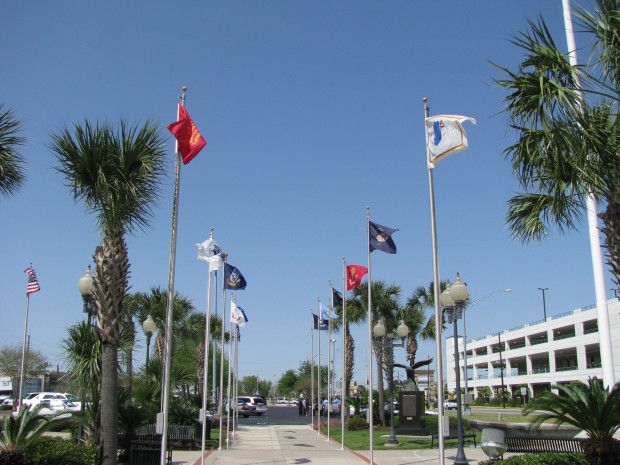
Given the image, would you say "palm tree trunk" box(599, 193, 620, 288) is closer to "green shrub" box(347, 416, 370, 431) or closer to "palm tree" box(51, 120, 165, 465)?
"palm tree" box(51, 120, 165, 465)

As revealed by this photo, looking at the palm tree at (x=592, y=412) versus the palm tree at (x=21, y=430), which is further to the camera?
the palm tree at (x=21, y=430)

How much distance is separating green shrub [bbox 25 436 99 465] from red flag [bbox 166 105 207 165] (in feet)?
21.5

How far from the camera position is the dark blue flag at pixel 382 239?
19.9m

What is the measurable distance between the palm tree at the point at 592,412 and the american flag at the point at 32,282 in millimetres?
30324

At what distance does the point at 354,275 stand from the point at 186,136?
35.9ft

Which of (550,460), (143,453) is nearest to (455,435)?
(143,453)

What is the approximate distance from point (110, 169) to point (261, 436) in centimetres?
2002

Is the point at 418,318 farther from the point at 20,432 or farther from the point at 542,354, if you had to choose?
the point at 542,354

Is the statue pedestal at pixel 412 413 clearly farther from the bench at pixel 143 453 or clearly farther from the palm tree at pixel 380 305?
the bench at pixel 143 453

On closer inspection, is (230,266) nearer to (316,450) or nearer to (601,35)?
(316,450)

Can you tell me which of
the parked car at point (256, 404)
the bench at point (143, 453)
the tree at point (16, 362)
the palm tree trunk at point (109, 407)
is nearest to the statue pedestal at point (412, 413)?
the bench at point (143, 453)

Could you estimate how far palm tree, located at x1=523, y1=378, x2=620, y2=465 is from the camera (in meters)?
12.0

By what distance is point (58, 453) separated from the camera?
1263 centimetres

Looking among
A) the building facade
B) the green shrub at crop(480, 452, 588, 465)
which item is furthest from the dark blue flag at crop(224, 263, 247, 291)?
the building facade
